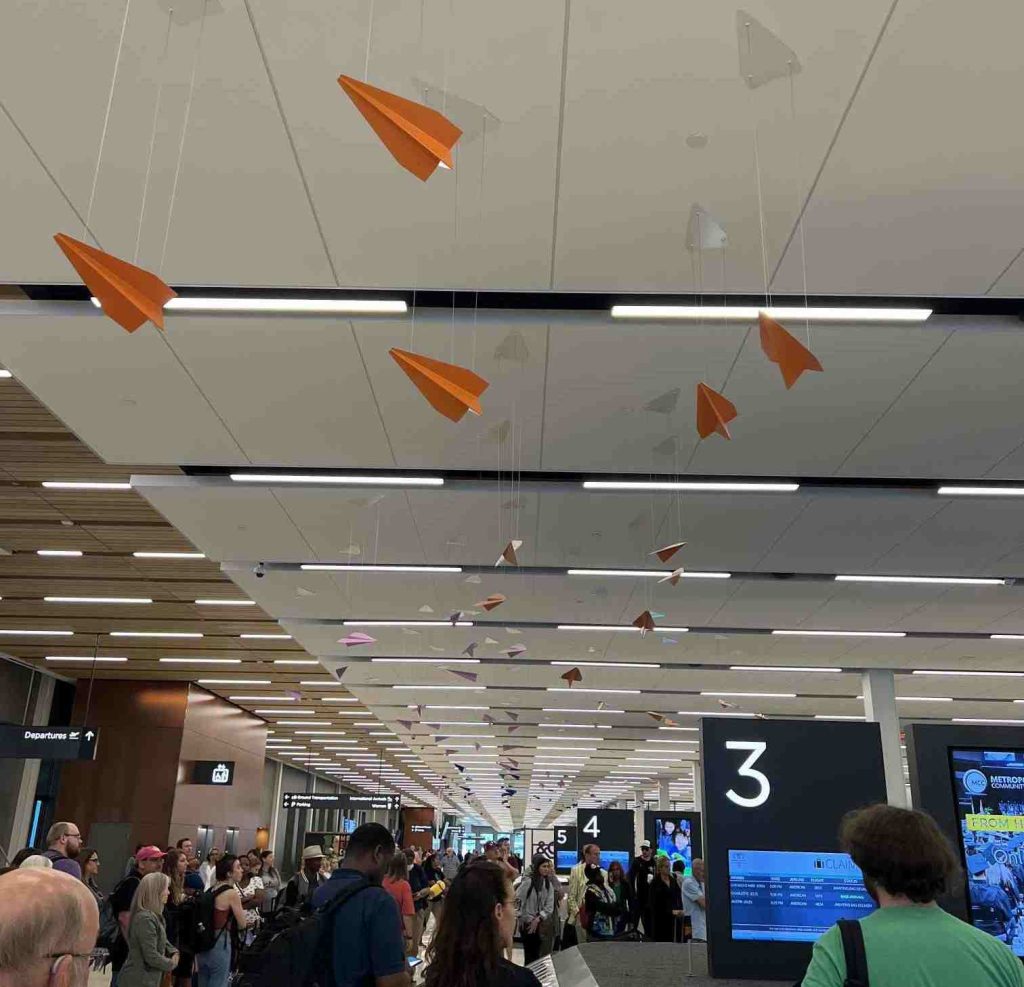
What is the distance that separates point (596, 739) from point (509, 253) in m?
20.2

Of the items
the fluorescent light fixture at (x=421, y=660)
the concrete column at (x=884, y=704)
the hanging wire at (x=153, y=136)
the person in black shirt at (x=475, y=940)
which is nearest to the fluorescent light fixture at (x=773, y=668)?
the concrete column at (x=884, y=704)

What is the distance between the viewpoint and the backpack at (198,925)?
6.88 metres

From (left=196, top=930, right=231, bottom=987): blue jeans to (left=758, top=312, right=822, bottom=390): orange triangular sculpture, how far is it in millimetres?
6479

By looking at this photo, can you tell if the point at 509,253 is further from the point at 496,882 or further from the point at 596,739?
the point at 596,739

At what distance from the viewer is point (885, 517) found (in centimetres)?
750

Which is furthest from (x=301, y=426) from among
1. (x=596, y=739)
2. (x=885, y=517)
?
(x=596, y=739)

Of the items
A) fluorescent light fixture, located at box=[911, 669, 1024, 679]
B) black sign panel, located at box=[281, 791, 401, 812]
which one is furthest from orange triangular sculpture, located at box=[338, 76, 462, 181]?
black sign panel, located at box=[281, 791, 401, 812]

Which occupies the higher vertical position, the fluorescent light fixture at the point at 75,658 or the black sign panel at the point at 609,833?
the fluorescent light fixture at the point at 75,658

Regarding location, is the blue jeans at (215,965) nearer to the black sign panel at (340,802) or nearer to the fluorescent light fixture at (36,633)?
the fluorescent light fixture at (36,633)

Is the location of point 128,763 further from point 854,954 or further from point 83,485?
point 854,954

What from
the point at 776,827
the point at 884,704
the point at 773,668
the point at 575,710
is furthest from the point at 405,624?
the point at 776,827

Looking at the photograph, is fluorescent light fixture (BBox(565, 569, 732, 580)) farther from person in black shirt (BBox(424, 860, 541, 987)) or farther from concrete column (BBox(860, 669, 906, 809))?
person in black shirt (BBox(424, 860, 541, 987))

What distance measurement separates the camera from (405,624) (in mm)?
11609

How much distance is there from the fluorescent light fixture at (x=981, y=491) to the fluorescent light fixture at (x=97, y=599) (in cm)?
850
